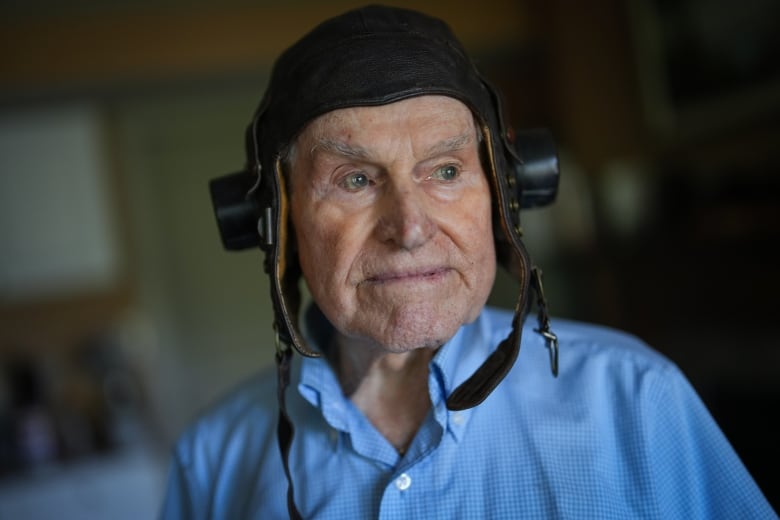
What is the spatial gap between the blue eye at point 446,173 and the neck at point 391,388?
0.28 m

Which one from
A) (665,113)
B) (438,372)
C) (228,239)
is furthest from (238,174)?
(665,113)

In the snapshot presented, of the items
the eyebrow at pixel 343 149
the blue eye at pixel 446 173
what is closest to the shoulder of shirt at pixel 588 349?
the blue eye at pixel 446 173

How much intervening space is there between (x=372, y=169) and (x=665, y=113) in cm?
289

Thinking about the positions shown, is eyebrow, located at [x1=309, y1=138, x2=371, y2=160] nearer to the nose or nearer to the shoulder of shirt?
the nose

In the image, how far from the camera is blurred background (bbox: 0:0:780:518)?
292cm

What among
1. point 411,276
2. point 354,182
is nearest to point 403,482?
point 411,276

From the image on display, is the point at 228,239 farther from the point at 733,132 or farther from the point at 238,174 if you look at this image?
the point at 733,132

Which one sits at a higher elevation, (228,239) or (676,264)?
(228,239)

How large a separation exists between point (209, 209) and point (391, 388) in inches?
150

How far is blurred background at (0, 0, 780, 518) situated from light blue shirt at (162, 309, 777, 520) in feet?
5.58

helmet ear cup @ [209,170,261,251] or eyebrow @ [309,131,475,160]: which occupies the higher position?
eyebrow @ [309,131,475,160]

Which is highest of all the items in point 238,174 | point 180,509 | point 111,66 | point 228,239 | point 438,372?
point 111,66

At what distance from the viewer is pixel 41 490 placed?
10.2ft

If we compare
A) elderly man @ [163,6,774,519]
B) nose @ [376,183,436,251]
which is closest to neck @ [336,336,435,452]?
elderly man @ [163,6,774,519]
